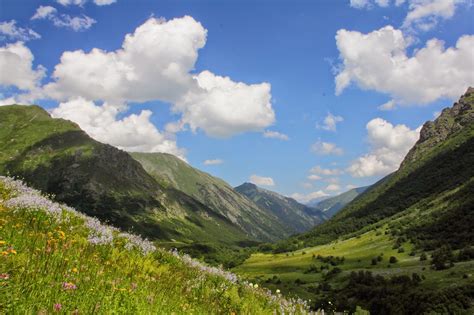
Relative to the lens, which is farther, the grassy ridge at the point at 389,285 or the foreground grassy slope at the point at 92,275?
the grassy ridge at the point at 389,285

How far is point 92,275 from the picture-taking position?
7.28 m

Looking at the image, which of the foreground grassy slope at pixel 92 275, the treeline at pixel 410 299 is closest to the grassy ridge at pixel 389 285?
the treeline at pixel 410 299

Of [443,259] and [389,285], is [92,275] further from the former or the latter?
[443,259]

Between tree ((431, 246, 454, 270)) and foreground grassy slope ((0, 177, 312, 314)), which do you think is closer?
foreground grassy slope ((0, 177, 312, 314))

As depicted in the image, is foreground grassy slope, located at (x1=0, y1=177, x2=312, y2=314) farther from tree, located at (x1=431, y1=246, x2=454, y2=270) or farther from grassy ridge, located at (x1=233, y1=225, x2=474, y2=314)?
tree, located at (x1=431, y1=246, x2=454, y2=270)

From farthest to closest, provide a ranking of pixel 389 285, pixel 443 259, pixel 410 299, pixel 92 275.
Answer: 1. pixel 443 259
2. pixel 389 285
3. pixel 410 299
4. pixel 92 275

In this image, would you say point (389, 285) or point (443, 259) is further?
point (443, 259)

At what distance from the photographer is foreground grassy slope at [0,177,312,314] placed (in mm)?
5676

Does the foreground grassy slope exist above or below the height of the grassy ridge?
above

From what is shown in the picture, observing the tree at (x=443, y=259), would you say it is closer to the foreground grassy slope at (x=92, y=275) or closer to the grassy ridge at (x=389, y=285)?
the grassy ridge at (x=389, y=285)

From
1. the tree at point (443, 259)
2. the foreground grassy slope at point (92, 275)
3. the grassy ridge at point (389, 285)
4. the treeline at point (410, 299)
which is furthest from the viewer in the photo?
the tree at point (443, 259)

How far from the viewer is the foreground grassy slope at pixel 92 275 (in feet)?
18.6

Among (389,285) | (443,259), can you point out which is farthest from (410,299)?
(443,259)

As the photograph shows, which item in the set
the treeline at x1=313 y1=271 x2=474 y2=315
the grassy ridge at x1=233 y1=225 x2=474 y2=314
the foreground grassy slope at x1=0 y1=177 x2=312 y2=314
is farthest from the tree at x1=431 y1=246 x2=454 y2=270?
the foreground grassy slope at x1=0 y1=177 x2=312 y2=314
